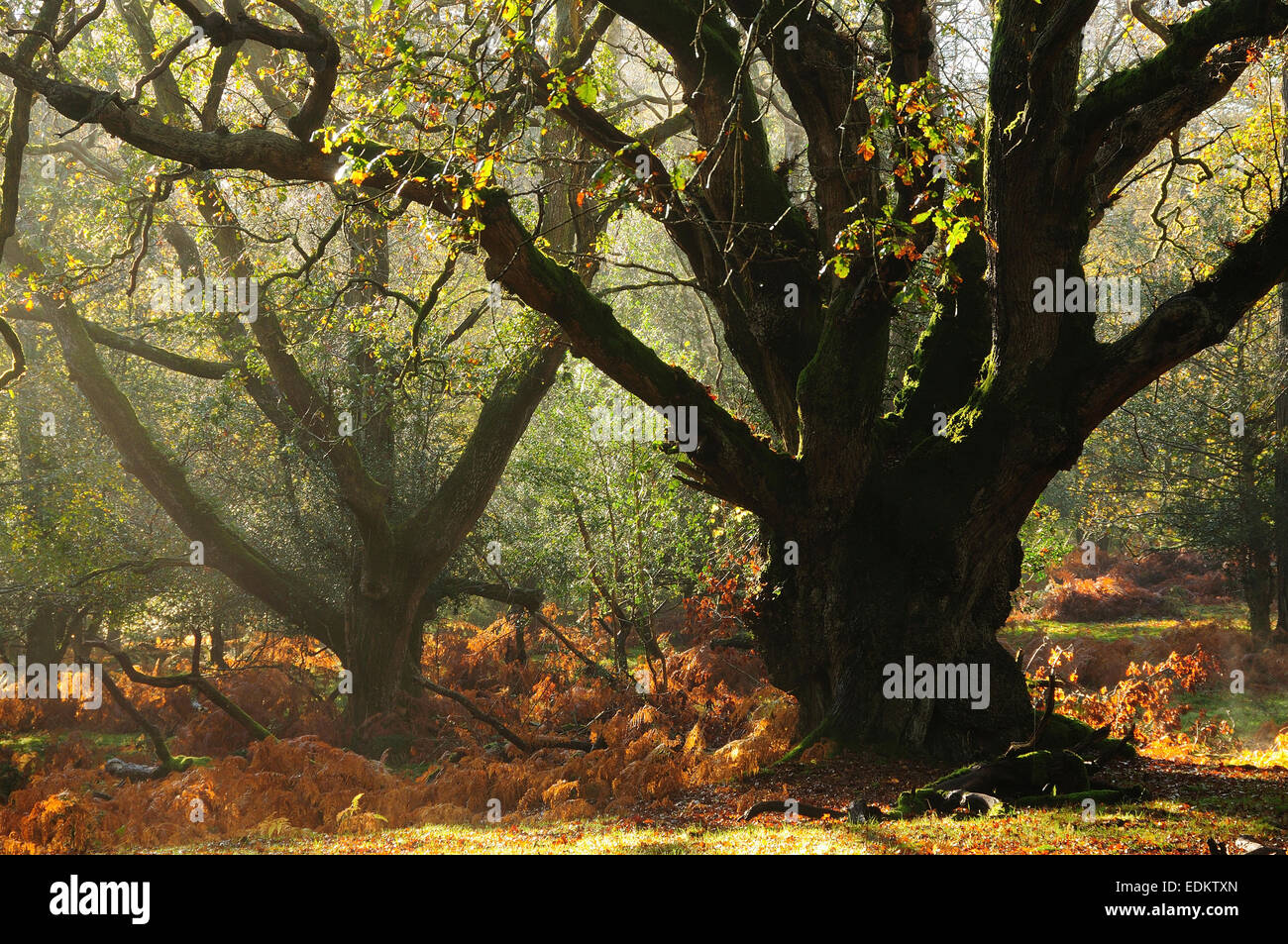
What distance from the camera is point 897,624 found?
28.8 ft

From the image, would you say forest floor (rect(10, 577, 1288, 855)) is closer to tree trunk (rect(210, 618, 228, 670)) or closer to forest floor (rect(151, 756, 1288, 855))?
forest floor (rect(151, 756, 1288, 855))

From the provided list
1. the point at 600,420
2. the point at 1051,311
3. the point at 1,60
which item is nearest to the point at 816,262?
the point at 1051,311

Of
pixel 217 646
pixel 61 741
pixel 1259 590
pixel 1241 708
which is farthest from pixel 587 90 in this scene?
pixel 1259 590

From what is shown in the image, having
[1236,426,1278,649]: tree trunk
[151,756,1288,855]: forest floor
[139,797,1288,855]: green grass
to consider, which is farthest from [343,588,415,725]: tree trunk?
[1236,426,1278,649]: tree trunk

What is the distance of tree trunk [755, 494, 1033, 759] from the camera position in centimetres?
862

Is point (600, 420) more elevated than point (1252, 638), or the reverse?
point (600, 420)

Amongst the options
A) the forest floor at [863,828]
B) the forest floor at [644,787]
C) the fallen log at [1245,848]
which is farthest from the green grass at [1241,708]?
the fallen log at [1245,848]

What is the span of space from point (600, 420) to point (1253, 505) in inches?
496

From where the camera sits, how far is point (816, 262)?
9.35m

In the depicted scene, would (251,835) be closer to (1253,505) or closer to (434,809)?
(434,809)

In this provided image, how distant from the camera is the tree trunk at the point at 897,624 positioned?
862cm

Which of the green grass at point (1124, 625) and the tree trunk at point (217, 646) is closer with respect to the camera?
the tree trunk at point (217, 646)

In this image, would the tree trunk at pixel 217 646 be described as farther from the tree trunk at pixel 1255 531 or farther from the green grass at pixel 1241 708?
the tree trunk at pixel 1255 531

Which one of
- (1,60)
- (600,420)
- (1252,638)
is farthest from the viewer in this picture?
(1252,638)
